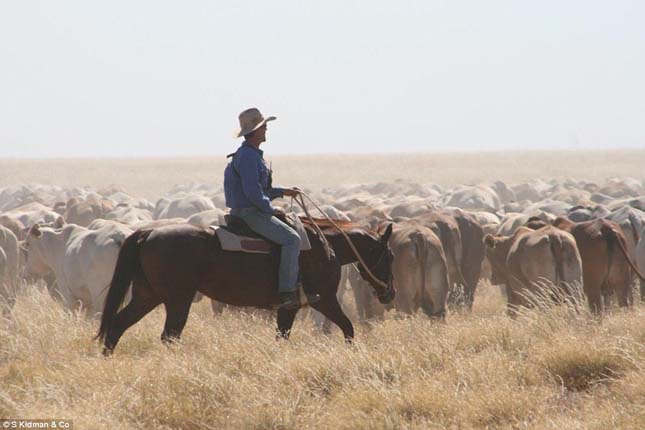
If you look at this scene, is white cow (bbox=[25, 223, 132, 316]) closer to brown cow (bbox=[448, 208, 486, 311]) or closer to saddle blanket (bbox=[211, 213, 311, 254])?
saddle blanket (bbox=[211, 213, 311, 254])

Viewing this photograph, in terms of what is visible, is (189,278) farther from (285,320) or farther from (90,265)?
(90,265)

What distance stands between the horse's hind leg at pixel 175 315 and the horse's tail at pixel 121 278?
17.6 inches

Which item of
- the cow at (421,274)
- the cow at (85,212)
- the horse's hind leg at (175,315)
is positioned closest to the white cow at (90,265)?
the horse's hind leg at (175,315)

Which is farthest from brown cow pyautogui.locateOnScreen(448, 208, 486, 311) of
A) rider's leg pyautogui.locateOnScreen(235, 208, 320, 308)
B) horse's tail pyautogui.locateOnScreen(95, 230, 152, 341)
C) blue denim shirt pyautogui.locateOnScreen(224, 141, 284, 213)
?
horse's tail pyautogui.locateOnScreen(95, 230, 152, 341)

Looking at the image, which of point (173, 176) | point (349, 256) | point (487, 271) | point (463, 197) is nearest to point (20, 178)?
point (173, 176)

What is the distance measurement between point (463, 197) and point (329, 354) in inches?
986

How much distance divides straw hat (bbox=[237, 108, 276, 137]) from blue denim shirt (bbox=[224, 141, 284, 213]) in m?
0.13

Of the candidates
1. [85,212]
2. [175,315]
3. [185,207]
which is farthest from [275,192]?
[185,207]

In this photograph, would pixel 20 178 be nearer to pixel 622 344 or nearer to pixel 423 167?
pixel 423 167

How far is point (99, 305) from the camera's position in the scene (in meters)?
13.4

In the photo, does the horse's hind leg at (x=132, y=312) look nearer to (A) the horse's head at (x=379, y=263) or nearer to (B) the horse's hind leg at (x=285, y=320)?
(B) the horse's hind leg at (x=285, y=320)

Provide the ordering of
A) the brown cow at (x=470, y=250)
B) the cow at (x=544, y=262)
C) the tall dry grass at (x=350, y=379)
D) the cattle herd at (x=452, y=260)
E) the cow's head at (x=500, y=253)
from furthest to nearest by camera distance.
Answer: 1. the brown cow at (x=470, y=250)
2. the cow's head at (x=500, y=253)
3. the cattle herd at (x=452, y=260)
4. the cow at (x=544, y=262)
5. the tall dry grass at (x=350, y=379)

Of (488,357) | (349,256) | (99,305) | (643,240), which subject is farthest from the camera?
(643,240)

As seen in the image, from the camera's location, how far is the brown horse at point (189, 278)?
9828mm
